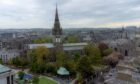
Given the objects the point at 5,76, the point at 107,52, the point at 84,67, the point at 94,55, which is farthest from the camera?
the point at 107,52

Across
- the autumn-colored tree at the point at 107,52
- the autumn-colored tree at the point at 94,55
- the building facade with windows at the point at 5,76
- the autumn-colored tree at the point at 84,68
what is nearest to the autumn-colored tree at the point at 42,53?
the autumn-colored tree at the point at 94,55

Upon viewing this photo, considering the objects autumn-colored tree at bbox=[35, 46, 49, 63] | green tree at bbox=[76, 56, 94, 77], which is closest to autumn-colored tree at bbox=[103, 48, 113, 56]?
autumn-colored tree at bbox=[35, 46, 49, 63]

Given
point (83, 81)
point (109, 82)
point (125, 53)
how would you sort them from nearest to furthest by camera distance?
point (109, 82) < point (83, 81) < point (125, 53)

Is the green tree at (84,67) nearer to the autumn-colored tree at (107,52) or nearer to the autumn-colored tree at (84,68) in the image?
the autumn-colored tree at (84,68)

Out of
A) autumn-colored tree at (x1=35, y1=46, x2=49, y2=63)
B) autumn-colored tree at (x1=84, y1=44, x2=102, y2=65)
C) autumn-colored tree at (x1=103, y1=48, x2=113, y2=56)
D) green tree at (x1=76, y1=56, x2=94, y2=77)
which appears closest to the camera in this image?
green tree at (x1=76, y1=56, x2=94, y2=77)

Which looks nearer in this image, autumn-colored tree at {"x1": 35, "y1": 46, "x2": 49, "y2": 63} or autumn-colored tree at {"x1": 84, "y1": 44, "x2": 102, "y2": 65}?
autumn-colored tree at {"x1": 84, "y1": 44, "x2": 102, "y2": 65}

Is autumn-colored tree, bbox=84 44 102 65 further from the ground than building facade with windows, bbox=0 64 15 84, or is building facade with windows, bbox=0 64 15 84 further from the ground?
building facade with windows, bbox=0 64 15 84

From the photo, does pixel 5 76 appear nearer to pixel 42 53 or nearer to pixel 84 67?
pixel 84 67

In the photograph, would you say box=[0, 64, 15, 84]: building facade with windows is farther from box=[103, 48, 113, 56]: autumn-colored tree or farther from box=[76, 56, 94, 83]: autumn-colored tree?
box=[103, 48, 113, 56]: autumn-colored tree

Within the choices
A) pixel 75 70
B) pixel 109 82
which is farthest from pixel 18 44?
pixel 109 82

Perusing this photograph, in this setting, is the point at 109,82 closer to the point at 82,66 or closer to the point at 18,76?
the point at 82,66

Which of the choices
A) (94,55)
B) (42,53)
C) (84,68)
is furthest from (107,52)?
(84,68)
